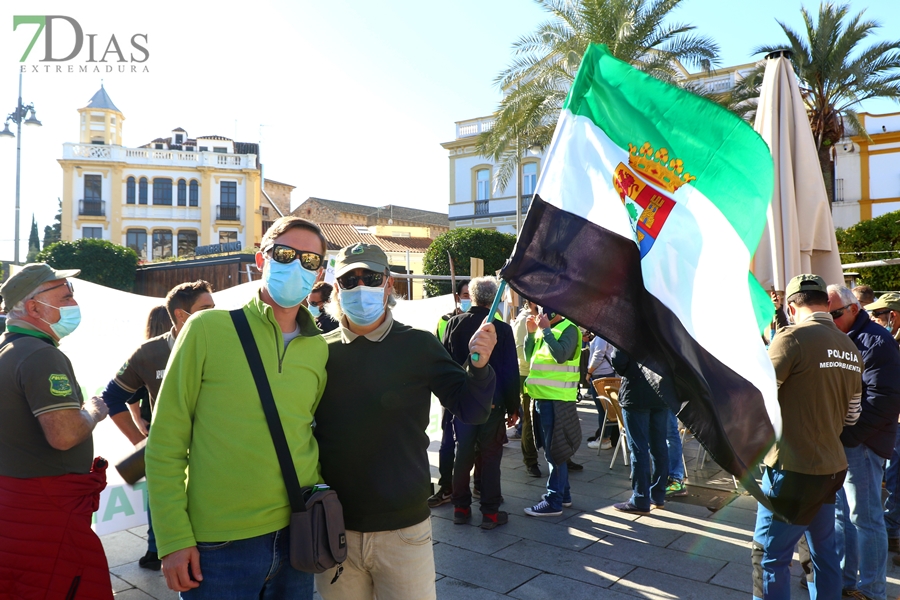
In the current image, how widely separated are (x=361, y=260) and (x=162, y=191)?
175 ft

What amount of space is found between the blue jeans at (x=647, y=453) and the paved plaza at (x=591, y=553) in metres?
0.17

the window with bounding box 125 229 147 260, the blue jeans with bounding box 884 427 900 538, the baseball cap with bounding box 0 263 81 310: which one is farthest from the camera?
the window with bounding box 125 229 147 260

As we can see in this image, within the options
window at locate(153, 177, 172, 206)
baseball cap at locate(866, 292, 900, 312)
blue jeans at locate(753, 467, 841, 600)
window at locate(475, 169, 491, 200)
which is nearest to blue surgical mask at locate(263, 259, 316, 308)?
blue jeans at locate(753, 467, 841, 600)

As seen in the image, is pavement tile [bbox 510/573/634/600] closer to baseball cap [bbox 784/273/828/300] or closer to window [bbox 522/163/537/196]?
baseball cap [bbox 784/273/828/300]

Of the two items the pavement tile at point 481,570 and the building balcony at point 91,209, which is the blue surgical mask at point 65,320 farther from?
the building balcony at point 91,209

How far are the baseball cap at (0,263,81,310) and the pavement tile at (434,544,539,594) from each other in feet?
9.99

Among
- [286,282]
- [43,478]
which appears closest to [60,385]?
[43,478]

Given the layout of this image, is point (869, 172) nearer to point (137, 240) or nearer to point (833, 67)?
point (833, 67)

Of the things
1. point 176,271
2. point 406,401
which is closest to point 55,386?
point 406,401

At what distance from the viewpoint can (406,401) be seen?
8.23 feet

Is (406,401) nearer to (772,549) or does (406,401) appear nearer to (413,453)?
(413,453)

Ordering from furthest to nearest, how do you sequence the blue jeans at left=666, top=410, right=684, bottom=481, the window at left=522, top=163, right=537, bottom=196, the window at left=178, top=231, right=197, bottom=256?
the window at left=178, top=231, right=197, bottom=256 < the window at left=522, top=163, right=537, bottom=196 < the blue jeans at left=666, top=410, right=684, bottom=481

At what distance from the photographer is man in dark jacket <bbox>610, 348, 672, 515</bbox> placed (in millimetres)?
5816

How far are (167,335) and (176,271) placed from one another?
25948mm
